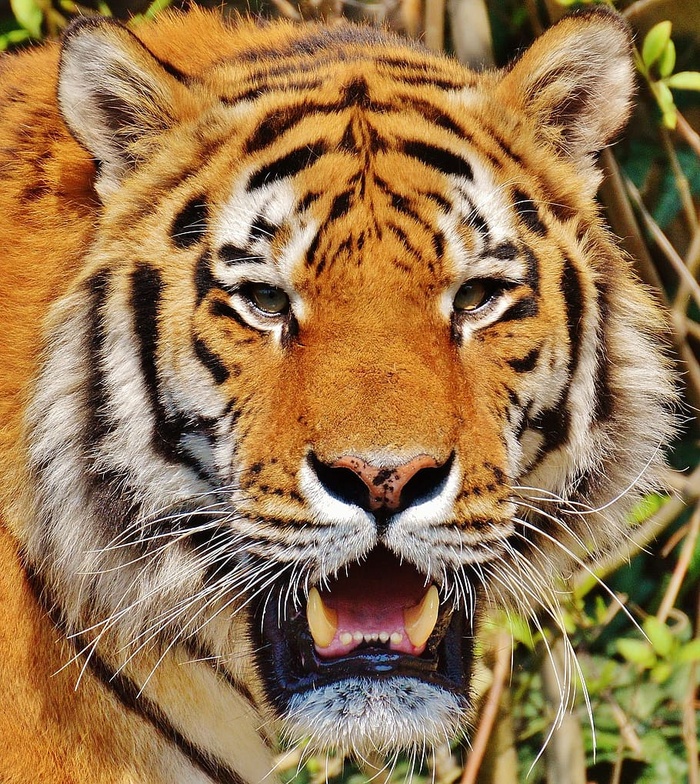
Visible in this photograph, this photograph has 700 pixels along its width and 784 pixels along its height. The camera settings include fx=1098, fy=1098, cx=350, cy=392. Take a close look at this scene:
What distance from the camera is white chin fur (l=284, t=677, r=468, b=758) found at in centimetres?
132

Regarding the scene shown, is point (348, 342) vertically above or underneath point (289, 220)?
underneath

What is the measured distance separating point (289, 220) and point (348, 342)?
7.3 inches

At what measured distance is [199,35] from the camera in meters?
1.66

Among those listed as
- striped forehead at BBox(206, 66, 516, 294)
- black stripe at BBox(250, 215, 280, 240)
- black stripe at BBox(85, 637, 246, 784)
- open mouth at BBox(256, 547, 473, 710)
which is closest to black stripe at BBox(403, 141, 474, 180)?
striped forehead at BBox(206, 66, 516, 294)

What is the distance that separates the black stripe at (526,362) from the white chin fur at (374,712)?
1.32 ft

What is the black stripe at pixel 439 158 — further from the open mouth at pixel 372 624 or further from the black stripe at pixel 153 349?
the open mouth at pixel 372 624

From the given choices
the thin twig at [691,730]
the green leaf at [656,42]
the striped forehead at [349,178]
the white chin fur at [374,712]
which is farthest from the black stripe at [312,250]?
the thin twig at [691,730]

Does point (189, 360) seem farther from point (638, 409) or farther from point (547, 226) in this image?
point (638, 409)

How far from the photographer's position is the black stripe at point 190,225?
1379mm

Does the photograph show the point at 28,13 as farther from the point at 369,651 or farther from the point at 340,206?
the point at 369,651

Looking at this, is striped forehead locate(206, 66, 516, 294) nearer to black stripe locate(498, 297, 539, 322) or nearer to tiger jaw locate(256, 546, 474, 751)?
black stripe locate(498, 297, 539, 322)

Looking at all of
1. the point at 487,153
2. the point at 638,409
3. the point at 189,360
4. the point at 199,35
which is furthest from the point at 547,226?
the point at 199,35

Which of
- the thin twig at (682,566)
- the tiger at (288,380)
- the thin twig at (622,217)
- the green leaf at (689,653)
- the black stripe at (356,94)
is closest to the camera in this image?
the tiger at (288,380)

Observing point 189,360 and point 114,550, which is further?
point 114,550
